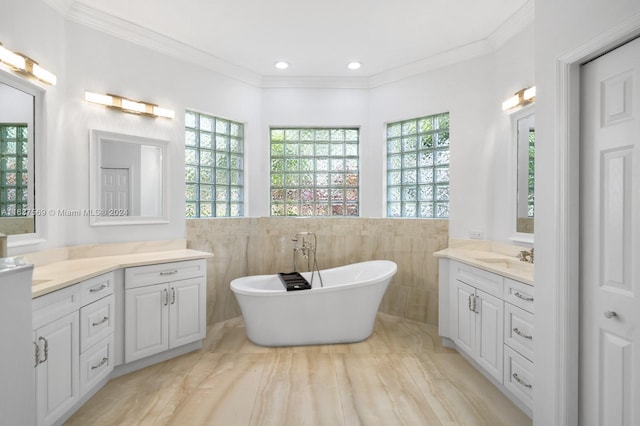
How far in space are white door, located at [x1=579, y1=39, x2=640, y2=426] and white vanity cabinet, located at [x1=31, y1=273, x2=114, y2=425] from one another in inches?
104

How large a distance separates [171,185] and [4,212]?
4.65 feet

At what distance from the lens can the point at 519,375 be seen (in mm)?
2277

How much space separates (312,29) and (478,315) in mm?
2828

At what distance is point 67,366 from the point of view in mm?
2109

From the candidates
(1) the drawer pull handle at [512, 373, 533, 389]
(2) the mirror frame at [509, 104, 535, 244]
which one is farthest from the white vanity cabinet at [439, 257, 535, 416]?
(2) the mirror frame at [509, 104, 535, 244]

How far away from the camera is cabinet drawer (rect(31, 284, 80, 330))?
6.10ft

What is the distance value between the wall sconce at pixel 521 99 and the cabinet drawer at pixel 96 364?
3685mm

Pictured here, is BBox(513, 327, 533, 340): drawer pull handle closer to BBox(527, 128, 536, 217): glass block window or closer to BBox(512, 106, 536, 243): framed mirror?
BBox(512, 106, 536, 243): framed mirror

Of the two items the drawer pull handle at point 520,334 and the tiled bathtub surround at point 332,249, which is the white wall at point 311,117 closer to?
the tiled bathtub surround at point 332,249

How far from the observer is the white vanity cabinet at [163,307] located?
A: 110 inches

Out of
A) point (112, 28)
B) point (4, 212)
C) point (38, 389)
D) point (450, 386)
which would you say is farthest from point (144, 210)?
point (450, 386)

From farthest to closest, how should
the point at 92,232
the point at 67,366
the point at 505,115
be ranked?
1. the point at 505,115
2. the point at 92,232
3. the point at 67,366

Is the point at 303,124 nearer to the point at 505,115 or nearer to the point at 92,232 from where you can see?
the point at 505,115

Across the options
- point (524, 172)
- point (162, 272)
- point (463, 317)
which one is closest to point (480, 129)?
point (524, 172)
